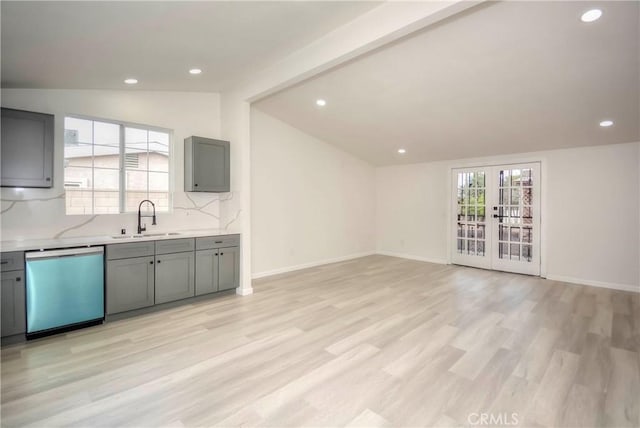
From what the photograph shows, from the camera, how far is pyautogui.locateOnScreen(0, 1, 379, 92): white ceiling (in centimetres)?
217

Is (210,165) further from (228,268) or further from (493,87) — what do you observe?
(493,87)

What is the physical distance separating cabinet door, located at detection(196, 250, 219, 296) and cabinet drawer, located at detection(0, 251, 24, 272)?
162cm

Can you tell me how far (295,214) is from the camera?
598 cm

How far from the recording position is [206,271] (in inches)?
159

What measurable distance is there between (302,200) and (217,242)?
2.29 m

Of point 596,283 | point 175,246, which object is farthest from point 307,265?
point 596,283

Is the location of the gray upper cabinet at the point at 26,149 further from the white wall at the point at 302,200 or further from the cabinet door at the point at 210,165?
the white wall at the point at 302,200

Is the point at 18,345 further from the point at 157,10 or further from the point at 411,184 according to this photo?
the point at 411,184

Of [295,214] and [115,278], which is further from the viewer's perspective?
[295,214]

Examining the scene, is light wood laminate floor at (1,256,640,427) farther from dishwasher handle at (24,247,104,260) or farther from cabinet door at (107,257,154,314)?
dishwasher handle at (24,247,104,260)

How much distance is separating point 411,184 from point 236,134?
13.7 feet

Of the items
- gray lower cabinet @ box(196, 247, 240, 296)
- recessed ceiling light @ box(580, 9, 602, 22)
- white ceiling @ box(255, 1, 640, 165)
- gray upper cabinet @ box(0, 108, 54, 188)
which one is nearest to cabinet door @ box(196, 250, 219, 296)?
gray lower cabinet @ box(196, 247, 240, 296)

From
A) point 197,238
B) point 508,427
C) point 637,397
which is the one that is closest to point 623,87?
point 637,397

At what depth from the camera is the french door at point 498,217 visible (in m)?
5.45
